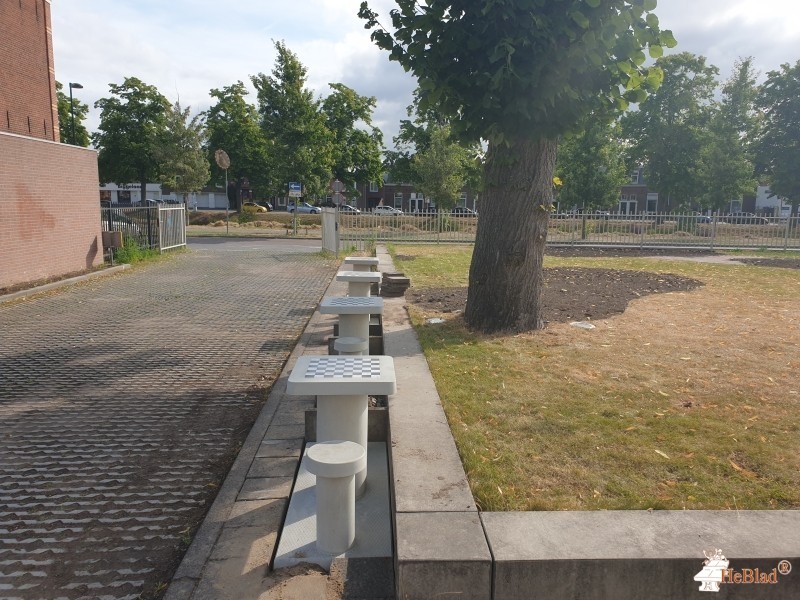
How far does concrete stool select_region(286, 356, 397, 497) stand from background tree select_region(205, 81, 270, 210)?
50.4 metres

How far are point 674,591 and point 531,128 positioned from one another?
4.92 metres

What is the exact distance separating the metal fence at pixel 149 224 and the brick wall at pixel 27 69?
3008mm

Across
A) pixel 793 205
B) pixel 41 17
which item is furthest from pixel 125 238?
pixel 793 205

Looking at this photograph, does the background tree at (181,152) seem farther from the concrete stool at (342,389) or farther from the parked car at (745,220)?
the concrete stool at (342,389)

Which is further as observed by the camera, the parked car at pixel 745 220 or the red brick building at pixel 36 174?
the parked car at pixel 745 220

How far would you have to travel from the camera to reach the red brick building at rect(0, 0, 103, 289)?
479 inches

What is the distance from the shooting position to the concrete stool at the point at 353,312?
208 inches

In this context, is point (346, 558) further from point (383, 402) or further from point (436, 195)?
point (436, 195)

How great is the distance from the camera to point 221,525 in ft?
10.9

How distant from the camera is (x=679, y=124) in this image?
44250mm

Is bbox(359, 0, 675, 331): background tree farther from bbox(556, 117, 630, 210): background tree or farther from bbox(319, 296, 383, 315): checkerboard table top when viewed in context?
bbox(556, 117, 630, 210): background tree

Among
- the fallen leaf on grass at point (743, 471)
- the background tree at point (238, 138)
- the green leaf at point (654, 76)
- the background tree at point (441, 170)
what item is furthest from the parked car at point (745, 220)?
the background tree at point (238, 138)

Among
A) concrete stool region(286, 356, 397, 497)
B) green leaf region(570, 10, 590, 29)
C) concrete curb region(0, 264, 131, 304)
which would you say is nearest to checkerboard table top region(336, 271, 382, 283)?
green leaf region(570, 10, 590, 29)

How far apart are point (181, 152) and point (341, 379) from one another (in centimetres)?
3924
